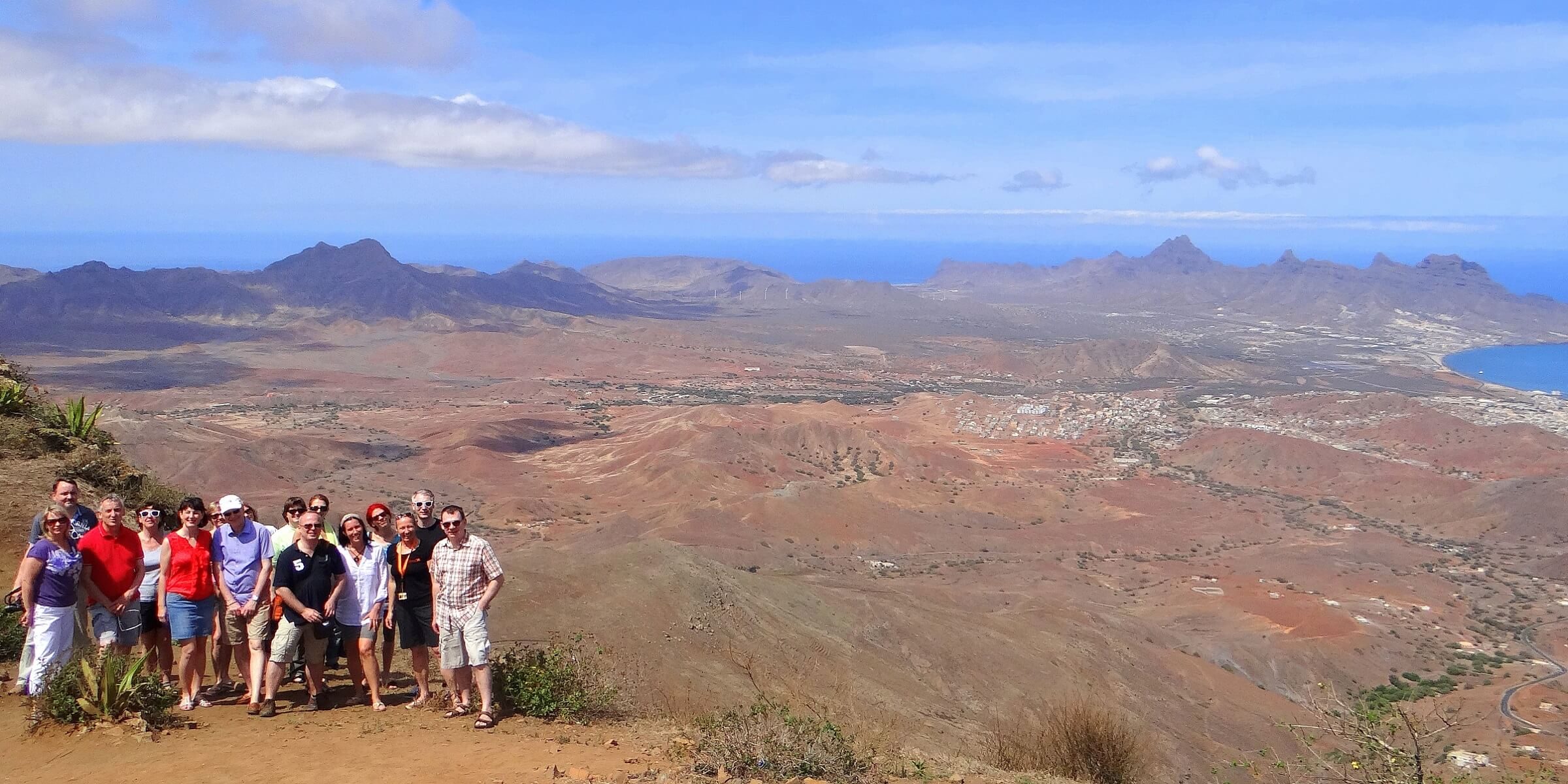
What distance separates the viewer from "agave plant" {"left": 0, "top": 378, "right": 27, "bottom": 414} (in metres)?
13.3

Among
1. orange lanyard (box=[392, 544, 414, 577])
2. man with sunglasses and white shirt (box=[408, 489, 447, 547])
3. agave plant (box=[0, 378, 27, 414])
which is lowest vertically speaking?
orange lanyard (box=[392, 544, 414, 577])

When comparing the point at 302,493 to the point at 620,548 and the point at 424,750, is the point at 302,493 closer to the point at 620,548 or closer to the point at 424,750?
the point at 620,548

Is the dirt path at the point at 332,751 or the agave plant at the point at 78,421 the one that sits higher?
the agave plant at the point at 78,421

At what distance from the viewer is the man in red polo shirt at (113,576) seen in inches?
279

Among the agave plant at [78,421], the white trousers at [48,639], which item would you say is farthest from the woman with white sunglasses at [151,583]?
the agave plant at [78,421]

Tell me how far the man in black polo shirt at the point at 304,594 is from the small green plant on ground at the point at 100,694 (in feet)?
2.46

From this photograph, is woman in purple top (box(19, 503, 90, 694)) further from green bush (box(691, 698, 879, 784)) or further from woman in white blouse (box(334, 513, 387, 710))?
green bush (box(691, 698, 879, 784))

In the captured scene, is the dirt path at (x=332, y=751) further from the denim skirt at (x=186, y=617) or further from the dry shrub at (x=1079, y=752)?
the dry shrub at (x=1079, y=752)

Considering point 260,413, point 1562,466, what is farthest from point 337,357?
point 1562,466

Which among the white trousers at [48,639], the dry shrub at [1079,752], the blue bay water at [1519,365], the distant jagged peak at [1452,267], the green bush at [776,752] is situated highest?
the distant jagged peak at [1452,267]

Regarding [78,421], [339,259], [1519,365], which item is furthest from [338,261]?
[1519,365]

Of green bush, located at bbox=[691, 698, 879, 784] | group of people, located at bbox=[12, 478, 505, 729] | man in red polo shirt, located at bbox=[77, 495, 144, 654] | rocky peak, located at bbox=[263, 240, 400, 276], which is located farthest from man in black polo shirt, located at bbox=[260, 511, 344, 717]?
rocky peak, located at bbox=[263, 240, 400, 276]

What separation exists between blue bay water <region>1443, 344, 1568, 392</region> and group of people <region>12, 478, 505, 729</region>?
119 meters

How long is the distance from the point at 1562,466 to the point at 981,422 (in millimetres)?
33818
